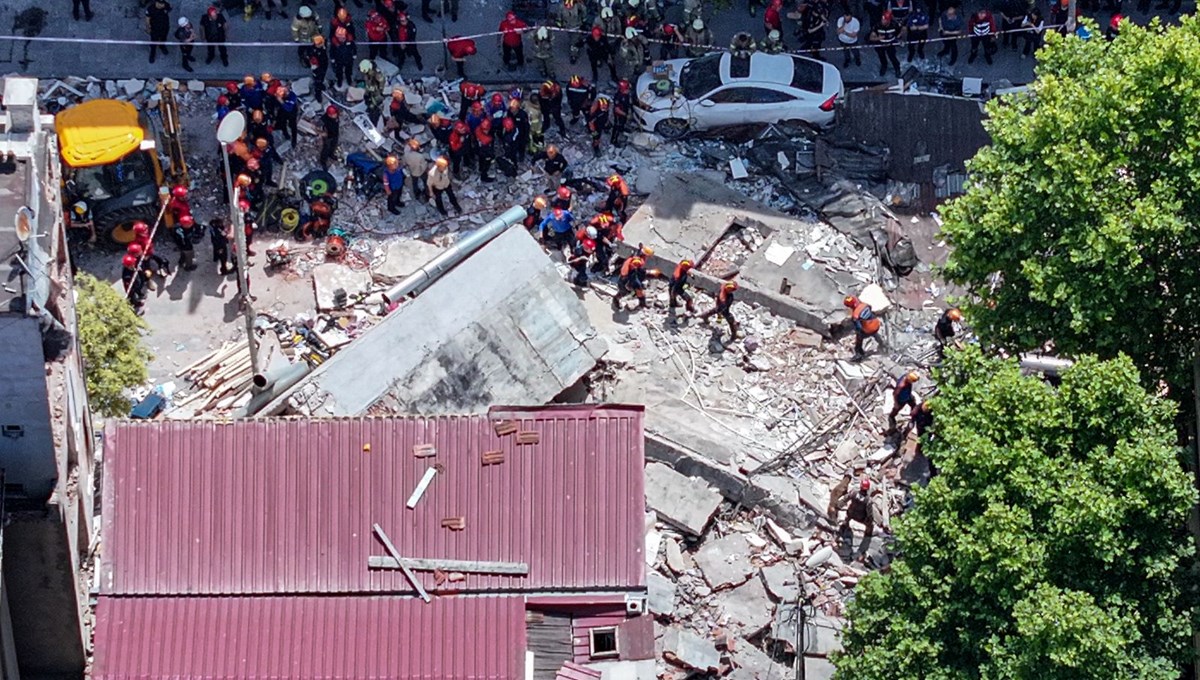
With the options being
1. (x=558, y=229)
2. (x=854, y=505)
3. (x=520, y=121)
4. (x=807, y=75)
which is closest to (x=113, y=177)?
(x=520, y=121)

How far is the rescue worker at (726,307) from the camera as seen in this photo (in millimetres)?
37812

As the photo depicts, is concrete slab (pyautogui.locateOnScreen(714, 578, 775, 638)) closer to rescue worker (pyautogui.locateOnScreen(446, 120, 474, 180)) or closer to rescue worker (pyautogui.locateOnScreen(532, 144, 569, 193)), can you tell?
rescue worker (pyautogui.locateOnScreen(532, 144, 569, 193))

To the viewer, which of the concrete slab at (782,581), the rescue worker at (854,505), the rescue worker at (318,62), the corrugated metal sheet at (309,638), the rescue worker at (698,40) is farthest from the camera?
the rescue worker at (698,40)

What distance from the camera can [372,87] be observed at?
41.7 m

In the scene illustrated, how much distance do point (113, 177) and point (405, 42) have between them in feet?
23.0

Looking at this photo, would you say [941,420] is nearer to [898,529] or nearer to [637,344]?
[898,529]

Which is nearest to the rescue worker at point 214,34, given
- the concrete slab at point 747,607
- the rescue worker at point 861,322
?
the rescue worker at point 861,322

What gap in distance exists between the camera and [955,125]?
138 ft

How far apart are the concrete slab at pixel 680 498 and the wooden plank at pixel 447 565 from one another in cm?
551

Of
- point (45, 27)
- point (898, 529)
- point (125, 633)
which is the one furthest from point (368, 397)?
point (45, 27)

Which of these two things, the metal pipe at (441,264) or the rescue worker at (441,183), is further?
the rescue worker at (441,183)

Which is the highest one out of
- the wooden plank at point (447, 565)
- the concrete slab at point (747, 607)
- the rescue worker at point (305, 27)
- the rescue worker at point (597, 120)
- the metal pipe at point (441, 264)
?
the rescue worker at point (305, 27)

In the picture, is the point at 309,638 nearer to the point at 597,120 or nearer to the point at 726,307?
the point at 726,307

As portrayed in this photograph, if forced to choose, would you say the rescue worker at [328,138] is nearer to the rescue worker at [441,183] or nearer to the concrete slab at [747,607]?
the rescue worker at [441,183]
